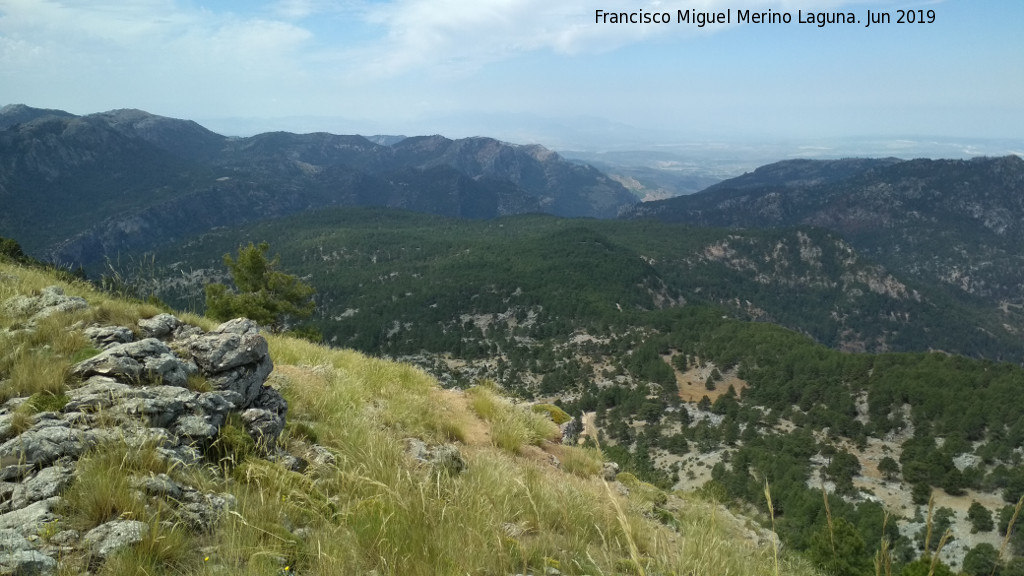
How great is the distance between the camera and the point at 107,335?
6387 millimetres

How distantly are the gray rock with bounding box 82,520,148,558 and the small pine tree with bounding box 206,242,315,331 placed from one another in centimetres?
2712

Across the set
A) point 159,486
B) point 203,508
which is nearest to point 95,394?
point 159,486

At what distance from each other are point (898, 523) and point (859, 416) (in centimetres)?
2569

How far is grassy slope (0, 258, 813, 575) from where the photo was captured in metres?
3.30

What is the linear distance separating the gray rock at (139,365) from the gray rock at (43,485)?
1.63m

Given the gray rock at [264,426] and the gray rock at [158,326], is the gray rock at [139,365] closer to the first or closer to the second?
the gray rock at [264,426]

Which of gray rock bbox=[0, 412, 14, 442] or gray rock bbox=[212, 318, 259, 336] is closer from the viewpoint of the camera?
gray rock bbox=[0, 412, 14, 442]

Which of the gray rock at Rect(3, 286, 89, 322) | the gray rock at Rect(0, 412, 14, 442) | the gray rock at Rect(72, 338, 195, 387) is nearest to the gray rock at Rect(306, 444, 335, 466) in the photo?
the gray rock at Rect(72, 338, 195, 387)

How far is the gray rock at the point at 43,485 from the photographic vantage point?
3447mm

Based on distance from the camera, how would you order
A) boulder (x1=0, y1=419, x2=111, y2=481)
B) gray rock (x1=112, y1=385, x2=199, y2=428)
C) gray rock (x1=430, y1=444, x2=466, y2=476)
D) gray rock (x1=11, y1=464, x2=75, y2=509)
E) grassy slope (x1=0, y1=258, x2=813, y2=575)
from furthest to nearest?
gray rock (x1=430, y1=444, x2=466, y2=476) < gray rock (x1=112, y1=385, x2=199, y2=428) < boulder (x1=0, y1=419, x2=111, y2=481) < gray rock (x1=11, y1=464, x2=75, y2=509) < grassy slope (x1=0, y1=258, x2=813, y2=575)

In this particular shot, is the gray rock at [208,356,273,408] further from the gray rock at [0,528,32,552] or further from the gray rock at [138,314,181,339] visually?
the gray rock at [0,528,32,552]

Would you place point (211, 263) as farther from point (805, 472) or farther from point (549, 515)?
point (549, 515)

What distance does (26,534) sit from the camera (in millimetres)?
3107

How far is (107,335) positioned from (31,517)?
12.8 ft
